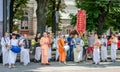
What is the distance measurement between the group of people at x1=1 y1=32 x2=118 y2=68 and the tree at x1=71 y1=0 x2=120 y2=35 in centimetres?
1088

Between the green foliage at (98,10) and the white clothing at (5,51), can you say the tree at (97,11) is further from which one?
the white clothing at (5,51)

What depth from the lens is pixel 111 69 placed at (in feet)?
66.5

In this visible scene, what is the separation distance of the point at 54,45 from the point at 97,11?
12.3 meters

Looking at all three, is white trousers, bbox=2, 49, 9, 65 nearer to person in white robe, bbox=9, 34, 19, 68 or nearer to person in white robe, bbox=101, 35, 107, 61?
person in white robe, bbox=9, 34, 19, 68

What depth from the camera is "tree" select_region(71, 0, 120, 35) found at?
3504 cm

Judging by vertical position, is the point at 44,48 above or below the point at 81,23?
below

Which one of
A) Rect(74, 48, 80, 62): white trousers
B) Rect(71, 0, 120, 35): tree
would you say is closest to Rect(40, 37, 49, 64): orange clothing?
Rect(74, 48, 80, 62): white trousers

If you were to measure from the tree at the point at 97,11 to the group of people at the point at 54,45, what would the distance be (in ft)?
35.7

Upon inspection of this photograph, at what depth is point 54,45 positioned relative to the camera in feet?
82.1

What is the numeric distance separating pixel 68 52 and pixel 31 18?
45.2 metres

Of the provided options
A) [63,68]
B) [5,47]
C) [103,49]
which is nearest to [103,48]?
[103,49]

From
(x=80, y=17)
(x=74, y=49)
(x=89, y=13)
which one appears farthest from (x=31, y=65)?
(x=89, y=13)

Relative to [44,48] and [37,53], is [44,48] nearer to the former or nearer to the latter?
[44,48]

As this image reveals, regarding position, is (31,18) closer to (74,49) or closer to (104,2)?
(104,2)
